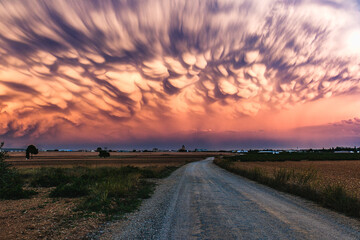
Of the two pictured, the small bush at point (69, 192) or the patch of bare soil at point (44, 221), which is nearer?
the patch of bare soil at point (44, 221)

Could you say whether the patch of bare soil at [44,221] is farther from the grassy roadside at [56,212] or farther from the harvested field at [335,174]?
the harvested field at [335,174]

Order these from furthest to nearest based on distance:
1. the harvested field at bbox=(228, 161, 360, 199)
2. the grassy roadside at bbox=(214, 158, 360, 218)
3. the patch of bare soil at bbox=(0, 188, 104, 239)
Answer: the harvested field at bbox=(228, 161, 360, 199) < the grassy roadside at bbox=(214, 158, 360, 218) < the patch of bare soil at bbox=(0, 188, 104, 239)

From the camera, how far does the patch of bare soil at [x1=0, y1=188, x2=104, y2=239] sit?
6668 millimetres

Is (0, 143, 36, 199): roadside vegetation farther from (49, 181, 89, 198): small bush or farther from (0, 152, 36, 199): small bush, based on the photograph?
(49, 181, 89, 198): small bush

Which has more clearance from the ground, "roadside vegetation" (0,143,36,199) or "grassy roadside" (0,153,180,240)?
"roadside vegetation" (0,143,36,199)

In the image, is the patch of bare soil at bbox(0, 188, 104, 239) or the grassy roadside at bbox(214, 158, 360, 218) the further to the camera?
the grassy roadside at bbox(214, 158, 360, 218)

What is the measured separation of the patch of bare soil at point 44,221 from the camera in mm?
6668

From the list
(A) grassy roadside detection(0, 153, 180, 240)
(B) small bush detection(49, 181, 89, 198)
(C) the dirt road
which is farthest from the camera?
(B) small bush detection(49, 181, 89, 198)

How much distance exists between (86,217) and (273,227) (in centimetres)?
685

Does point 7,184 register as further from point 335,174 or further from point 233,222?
point 335,174

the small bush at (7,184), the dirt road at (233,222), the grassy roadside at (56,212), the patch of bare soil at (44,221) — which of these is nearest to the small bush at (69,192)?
the grassy roadside at (56,212)

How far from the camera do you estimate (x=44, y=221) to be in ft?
26.5

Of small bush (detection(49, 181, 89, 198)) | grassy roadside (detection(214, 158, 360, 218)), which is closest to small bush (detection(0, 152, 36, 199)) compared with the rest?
small bush (detection(49, 181, 89, 198))

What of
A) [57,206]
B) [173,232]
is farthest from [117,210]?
[173,232]
